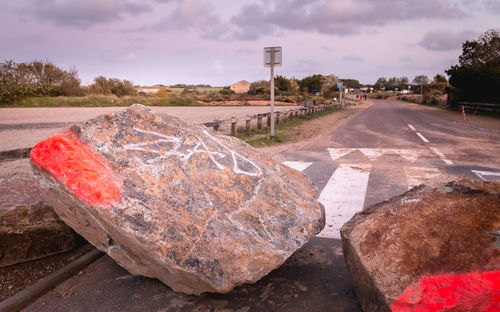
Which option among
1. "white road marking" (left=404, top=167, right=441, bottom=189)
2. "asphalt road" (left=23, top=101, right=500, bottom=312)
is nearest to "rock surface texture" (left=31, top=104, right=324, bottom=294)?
"asphalt road" (left=23, top=101, right=500, bottom=312)

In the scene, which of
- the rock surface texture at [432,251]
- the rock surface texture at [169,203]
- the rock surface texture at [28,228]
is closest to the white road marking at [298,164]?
the rock surface texture at [169,203]

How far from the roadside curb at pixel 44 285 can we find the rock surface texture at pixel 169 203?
0.62 meters

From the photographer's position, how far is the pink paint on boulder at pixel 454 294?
1.86 meters

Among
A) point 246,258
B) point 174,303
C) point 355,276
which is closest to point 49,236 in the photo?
point 174,303

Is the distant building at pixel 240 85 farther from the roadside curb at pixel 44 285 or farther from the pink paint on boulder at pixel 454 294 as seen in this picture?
the pink paint on boulder at pixel 454 294

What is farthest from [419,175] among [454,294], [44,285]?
[44,285]

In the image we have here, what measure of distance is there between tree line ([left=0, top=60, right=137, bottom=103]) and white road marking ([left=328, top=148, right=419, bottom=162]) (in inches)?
1259

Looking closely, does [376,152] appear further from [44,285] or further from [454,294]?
[44,285]

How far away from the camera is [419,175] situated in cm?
646

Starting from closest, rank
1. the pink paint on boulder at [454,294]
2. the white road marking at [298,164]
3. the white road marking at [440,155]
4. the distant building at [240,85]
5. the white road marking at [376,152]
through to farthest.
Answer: the pink paint on boulder at [454,294] < the white road marking at [298,164] < the white road marking at [440,155] < the white road marking at [376,152] < the distant building at [240,85]

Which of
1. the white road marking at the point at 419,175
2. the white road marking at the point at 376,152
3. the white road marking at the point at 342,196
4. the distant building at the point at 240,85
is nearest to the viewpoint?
the white road marking at the point at 342,196

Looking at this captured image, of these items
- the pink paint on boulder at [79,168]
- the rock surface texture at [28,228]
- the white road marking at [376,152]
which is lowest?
the white road marking at [376,152]

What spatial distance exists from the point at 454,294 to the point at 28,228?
11.2ft

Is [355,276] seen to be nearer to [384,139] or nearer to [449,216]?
[449,216]
